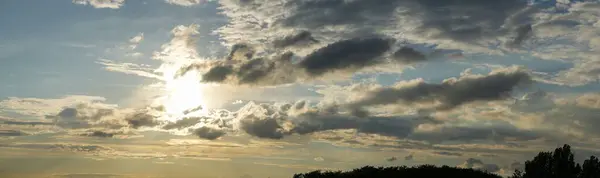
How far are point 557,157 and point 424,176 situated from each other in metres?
40.5

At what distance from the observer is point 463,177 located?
586 ft

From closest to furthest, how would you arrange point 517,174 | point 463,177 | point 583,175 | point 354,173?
A: 1. point 583,175
2. point 517,174
3. point 463,177
4. point 354,173

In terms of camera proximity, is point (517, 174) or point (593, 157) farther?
point (517, 174)

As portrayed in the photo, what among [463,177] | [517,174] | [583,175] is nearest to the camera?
[583,175]

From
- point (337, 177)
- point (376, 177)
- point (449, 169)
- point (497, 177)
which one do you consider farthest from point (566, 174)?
point (337, 177)

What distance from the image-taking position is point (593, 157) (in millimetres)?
148500

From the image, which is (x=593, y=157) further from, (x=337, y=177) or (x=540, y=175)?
(x=337, y=177)

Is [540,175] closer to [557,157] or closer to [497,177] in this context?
[557,157]

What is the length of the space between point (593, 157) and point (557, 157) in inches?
312

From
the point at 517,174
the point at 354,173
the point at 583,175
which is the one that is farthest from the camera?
the point at 354,173

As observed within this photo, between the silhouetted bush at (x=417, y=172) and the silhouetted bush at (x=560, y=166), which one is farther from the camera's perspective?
the silhouetted bush at (x=417, y=172)

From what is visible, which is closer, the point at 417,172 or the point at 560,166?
the point at 560,166

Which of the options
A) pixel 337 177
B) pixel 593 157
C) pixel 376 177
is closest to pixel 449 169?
pixel 376 177

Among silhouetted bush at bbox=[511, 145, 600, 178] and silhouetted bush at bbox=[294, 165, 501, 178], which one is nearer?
silhouetted bush at bbox=[511, 145, 600, 178]
